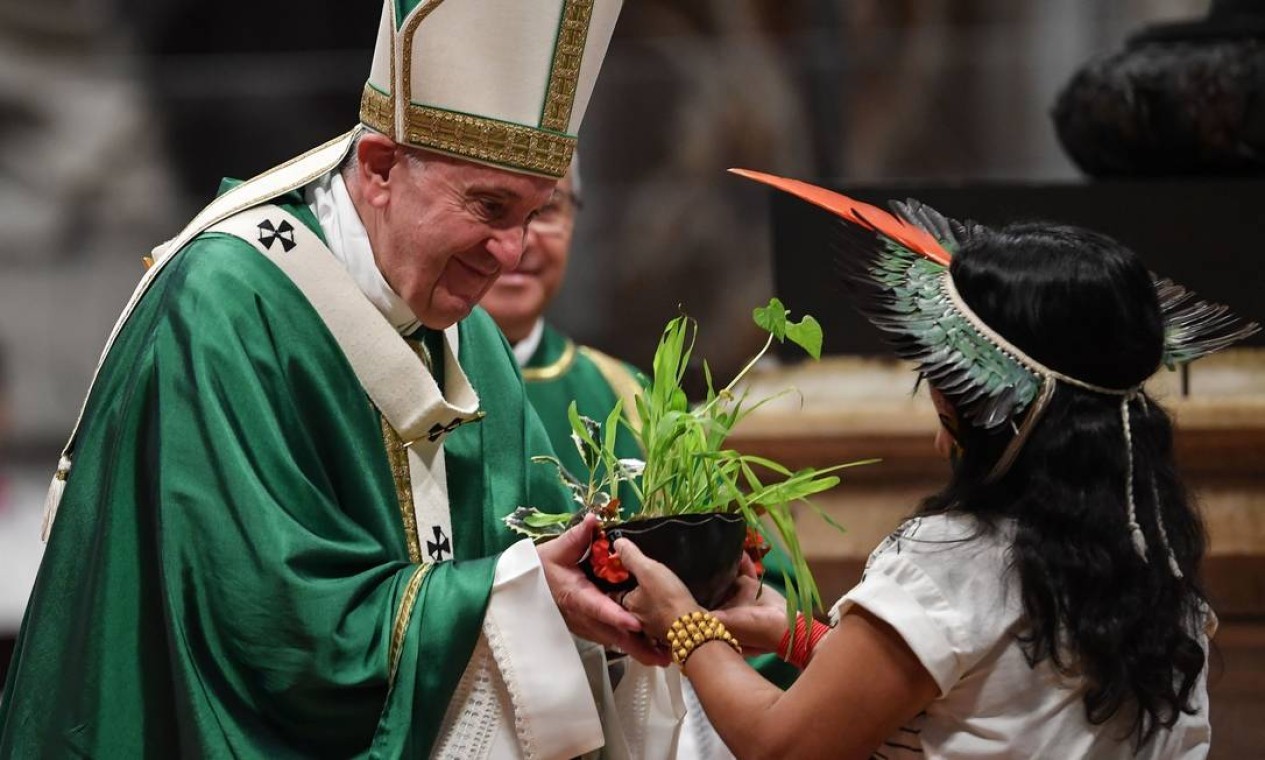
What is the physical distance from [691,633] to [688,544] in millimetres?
123

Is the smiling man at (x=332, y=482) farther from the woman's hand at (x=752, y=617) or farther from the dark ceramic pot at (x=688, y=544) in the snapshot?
the woman's hand at (x=752, y=617)

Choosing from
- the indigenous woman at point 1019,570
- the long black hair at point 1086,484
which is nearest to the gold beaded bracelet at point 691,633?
the indigenous woman at point 1019,570

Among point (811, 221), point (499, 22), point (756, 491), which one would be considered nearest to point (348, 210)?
point (499, 22)

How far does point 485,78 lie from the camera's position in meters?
2.83

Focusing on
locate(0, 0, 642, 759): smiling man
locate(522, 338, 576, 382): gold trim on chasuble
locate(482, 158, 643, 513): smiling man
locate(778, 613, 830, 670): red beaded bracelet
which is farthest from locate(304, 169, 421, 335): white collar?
locate(522, 338, 576, 382): gold trim on chasuble

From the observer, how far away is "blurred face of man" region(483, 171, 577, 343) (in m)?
4.57

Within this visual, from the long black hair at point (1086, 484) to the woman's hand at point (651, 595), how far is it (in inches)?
15.1

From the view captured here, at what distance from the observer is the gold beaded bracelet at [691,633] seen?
2.69 metres

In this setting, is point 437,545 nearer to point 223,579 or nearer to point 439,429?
point 439,429

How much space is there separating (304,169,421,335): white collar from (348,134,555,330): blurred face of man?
0.5 inches

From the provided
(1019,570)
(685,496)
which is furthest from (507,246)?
(1019,570)

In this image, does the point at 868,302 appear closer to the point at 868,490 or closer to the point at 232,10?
the point at 868,490

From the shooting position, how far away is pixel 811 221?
4.36 metres

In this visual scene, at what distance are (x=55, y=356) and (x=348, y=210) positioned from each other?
5.56m
